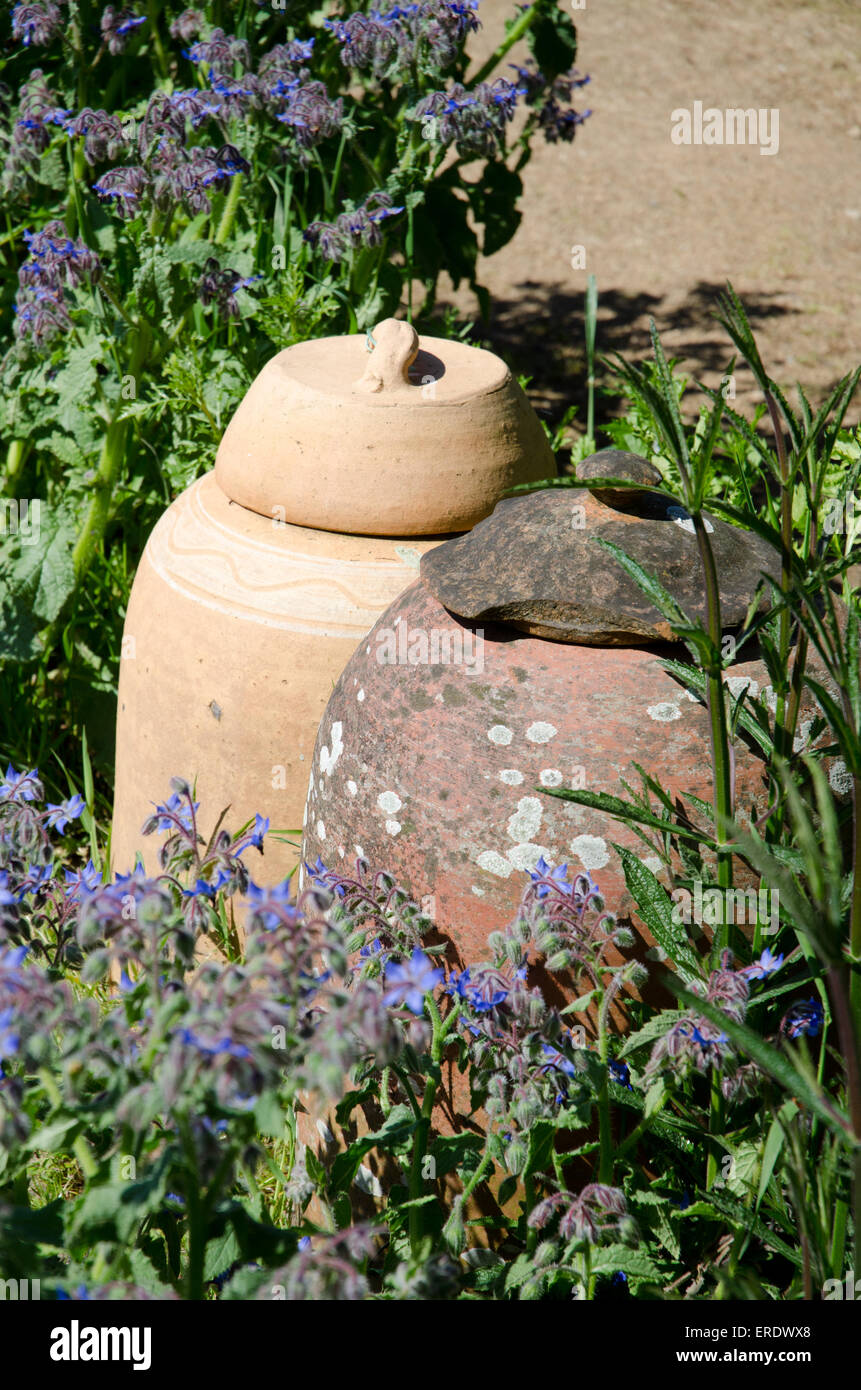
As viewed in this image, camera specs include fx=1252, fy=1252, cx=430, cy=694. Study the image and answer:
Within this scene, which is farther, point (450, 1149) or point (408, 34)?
point (408, 34)

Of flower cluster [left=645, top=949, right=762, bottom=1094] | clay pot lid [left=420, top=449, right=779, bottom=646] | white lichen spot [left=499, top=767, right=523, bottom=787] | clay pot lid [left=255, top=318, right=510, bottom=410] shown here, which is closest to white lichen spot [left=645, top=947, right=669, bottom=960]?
flower cluster [left=645, top=949, right=762, bottom=1094]

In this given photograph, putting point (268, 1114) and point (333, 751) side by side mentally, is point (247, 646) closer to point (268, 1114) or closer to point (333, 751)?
point (333, 751)

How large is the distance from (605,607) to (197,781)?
1.04 meters

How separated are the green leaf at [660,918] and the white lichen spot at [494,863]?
19 centimetres

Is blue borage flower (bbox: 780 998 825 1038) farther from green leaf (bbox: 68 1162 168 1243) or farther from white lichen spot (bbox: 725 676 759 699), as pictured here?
green leaf (bbox: 68 1162 168 1243)

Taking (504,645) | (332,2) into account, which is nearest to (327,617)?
(504,645)

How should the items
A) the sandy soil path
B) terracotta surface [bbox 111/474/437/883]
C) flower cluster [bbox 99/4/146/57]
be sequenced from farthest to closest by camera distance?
the sandy soil path < flower cluster [bbox 99/4/146/57] < terracotta surface [bbox 111/474/437/883]

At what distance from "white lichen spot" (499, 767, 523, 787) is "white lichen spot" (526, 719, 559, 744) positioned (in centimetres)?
5

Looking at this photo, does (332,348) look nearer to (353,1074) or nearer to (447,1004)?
(447,1004)

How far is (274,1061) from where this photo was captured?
1069mm

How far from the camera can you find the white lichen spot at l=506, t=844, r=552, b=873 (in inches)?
68.4

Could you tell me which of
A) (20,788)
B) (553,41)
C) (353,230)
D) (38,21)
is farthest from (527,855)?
(553,41)

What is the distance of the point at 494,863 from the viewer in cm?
176

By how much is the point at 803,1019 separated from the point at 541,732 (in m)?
0.52
